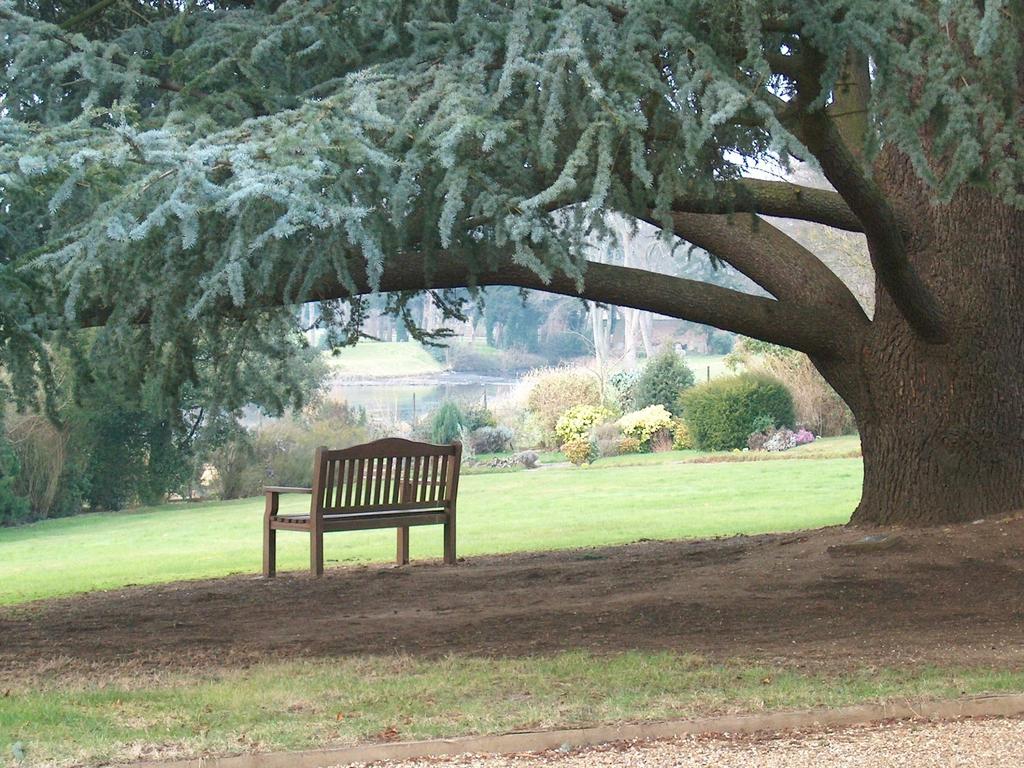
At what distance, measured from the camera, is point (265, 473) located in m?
27.2

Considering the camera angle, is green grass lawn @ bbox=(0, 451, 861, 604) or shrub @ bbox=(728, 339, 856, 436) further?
shrub @ bbox=(728, 339, 856, 436)

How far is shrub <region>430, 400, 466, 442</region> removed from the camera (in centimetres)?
3306

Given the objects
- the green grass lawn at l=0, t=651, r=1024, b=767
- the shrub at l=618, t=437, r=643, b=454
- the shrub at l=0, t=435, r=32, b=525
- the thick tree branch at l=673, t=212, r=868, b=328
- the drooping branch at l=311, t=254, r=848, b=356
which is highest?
the thick tree branch at l=673, t=212, r=868, b=328

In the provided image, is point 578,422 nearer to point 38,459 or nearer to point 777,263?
point 38,459

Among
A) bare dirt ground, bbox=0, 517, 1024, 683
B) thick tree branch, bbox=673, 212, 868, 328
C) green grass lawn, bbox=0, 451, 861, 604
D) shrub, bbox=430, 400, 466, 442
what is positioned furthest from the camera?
shrub, bbox=430, 400, 466, 442

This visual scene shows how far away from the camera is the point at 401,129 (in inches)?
253

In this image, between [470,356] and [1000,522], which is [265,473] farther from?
[470,356]

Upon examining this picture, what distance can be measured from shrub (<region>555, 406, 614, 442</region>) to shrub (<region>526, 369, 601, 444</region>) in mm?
1752

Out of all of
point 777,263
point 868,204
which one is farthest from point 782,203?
point 777,263

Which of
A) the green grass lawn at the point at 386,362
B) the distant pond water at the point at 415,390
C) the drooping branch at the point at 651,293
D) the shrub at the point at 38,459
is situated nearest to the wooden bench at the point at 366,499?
the drooping branch at the point at 651,293

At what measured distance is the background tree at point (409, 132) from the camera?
6.17 meters

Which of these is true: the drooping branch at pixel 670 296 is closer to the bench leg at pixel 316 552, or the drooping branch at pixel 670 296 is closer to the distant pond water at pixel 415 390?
the bench leg at pixel 316 552

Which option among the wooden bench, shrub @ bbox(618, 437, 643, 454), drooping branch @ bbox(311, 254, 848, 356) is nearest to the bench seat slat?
the wooden bench

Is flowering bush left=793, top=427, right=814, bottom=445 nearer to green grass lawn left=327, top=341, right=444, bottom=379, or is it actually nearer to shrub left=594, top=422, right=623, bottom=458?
shrub left=594, top=422, right=623, bottom=458
